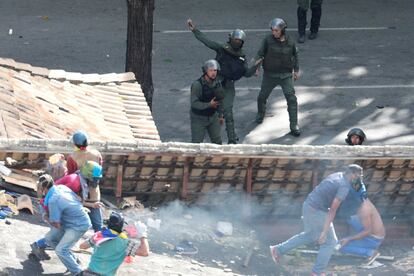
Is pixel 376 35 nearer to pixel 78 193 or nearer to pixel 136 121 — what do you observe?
pixel 136 121

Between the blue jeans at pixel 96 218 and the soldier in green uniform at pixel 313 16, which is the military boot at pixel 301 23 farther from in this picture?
the blue jeans at pixel 96 218

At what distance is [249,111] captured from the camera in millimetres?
22531

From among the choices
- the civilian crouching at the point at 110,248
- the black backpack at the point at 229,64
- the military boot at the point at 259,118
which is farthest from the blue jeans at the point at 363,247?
the military boot at the point at 259,118

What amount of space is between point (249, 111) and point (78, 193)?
369 inches

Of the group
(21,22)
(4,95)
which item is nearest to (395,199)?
(4,95)

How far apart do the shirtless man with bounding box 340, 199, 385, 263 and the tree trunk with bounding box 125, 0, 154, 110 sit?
20.7 feet

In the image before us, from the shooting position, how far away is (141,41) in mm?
21094

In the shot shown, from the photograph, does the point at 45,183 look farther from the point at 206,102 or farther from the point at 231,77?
the point at 231,77

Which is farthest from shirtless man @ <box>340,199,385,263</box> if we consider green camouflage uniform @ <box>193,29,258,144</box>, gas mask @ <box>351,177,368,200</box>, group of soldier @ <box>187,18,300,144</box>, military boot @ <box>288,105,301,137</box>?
military boot @ <box>288,105,301,137</box>

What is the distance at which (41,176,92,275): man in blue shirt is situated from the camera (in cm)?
1304

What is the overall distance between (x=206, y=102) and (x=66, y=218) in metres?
5.73

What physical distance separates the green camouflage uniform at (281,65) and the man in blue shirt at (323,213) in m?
5.41

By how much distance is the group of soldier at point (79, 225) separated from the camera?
42.4 ft

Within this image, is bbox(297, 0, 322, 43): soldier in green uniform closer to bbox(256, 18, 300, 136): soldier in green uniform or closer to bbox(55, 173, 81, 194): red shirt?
bbox(256, 18, 300, 136): soldier in green uniform
